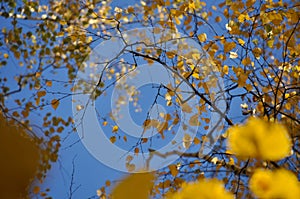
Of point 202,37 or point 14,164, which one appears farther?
point 202,37

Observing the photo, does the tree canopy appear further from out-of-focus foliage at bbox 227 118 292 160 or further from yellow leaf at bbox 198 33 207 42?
out-of-focus foliage at bbox 227 118 292 160

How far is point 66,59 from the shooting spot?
2486mm

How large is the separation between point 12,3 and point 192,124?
1455 millimetres

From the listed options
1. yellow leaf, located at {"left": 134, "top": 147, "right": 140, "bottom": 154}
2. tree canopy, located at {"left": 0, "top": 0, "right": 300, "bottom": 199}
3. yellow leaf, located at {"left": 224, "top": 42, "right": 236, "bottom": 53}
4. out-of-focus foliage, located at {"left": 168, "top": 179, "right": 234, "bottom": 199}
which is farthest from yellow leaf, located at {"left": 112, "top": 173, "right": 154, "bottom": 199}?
yellow leaf, located at {"left": 134, "top": 147, "right": 140, "bottom": 154}

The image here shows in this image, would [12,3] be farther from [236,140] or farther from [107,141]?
[236,140]

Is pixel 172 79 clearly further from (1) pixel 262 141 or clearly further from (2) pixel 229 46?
(1) pixel 262 141

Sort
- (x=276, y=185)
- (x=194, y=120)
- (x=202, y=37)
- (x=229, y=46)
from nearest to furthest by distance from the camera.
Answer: (x=276, y=185) → (x=229, y=46) → (x=202, y=37) → (x=194, y=120)

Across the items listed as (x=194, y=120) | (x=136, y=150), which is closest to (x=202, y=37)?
(x=194, y=120)

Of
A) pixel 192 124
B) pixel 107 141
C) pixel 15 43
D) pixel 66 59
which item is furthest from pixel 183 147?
pixel 15 43

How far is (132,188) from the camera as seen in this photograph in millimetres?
89

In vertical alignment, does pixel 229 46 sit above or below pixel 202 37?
below

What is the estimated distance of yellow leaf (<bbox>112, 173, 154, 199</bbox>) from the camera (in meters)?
0.09

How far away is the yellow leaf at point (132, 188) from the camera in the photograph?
0.29 ft

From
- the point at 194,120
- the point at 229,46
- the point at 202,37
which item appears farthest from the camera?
the point at 194,120
